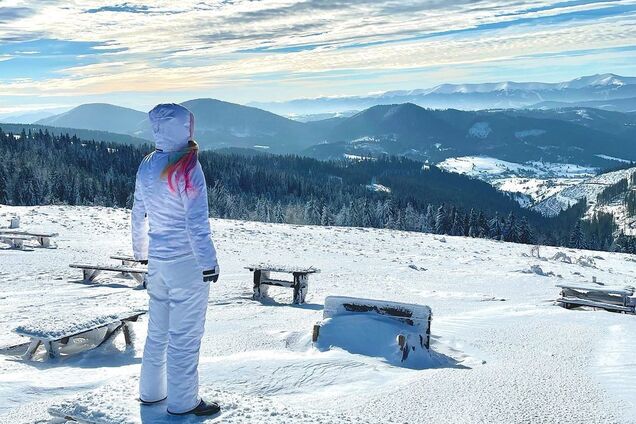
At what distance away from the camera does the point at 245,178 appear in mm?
148000

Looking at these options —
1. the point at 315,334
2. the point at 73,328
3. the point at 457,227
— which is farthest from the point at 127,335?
the point at 457,227

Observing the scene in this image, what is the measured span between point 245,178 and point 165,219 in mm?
144374

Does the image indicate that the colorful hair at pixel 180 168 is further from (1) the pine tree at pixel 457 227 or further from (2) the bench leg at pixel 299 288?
(1) the pine tree at pixel 457 227

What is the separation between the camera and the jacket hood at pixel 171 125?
16.6 feet

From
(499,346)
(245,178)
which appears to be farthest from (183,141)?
(245,178)

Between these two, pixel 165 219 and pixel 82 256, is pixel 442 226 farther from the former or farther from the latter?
pixel 165 219

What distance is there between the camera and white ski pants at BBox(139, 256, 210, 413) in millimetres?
5059

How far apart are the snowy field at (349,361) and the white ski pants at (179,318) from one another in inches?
11.5

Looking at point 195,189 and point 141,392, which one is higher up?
point 195,189

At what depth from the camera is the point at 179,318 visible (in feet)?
16.7

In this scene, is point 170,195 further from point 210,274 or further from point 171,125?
point 210,274

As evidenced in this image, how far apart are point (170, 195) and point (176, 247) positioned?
0.49 metres

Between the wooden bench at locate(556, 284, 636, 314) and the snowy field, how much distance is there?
68 cm

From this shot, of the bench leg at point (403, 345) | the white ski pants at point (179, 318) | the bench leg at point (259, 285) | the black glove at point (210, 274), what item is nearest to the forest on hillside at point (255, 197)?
the bench leg at point (259, 285)
